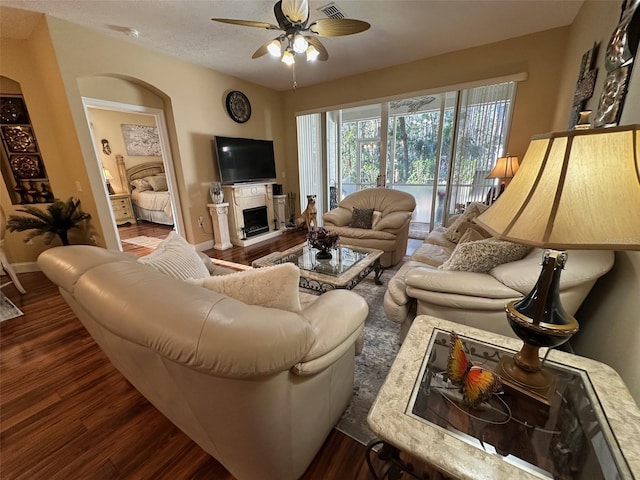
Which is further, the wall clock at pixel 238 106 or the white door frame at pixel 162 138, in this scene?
the wall clock at pixel 238 106

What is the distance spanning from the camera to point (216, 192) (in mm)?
4086

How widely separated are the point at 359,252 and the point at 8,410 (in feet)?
8.58

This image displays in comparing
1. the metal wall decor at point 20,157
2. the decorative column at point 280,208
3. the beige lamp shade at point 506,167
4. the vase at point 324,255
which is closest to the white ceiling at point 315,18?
the metal wall decor at point 20,157

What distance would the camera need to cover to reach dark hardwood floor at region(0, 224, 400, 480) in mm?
1127

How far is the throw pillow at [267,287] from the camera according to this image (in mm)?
911

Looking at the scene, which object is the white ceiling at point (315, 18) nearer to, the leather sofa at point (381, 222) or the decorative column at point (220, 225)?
the leather sofa at point (381, 222)

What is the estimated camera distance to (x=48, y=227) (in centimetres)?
298

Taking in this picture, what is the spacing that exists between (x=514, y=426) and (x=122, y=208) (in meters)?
7.49

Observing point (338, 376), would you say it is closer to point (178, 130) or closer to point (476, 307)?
point (476, 307)

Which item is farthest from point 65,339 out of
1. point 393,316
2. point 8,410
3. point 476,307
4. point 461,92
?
point 461,92

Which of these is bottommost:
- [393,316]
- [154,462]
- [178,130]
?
[154,462]

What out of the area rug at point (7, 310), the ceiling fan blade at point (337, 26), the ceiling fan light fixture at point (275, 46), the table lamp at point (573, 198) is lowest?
the area rug at point (7, 310)

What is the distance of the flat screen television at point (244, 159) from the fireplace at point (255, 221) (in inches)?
22.1

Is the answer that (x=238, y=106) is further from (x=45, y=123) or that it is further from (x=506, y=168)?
(x=506, y=168)
